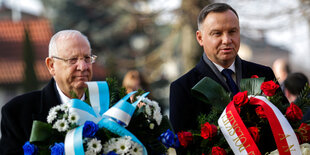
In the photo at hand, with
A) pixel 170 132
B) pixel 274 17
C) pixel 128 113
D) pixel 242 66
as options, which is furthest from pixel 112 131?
pixel 274 17

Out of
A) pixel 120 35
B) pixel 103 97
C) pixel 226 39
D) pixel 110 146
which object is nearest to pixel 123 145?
pixel 110 146

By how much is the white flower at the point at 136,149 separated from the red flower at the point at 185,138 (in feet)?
1.01

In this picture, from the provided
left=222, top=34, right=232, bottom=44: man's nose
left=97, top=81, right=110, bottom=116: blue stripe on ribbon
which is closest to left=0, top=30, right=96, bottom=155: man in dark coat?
left=97, top=81, right=110, bottom=116: blue stripe on ribbon

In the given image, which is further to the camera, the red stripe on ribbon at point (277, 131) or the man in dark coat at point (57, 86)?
the man in dark coat at point (57, 86)

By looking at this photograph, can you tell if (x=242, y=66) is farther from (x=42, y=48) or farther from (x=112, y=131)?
(x=42, y=48)

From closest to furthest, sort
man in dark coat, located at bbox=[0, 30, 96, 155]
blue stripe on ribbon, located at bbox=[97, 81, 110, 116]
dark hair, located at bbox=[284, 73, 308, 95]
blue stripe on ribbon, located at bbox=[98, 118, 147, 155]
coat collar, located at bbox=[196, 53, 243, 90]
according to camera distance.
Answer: blue stripe on ribbon, located at bbox=[98, 118, 147, 155]
blue stripe on ribbon, located at bbox=[97, 81, 110, 116]
coat collar, located at bbox=[196, 53, 243, 90]
man in dark coat, located at bbox=[0, 30, 96, 155]
dark hair, located at bbox=[284, 73, 308, 95]

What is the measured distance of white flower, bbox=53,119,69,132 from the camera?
8.60 ft

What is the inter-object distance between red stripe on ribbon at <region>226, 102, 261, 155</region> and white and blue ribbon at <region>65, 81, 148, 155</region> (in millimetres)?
546

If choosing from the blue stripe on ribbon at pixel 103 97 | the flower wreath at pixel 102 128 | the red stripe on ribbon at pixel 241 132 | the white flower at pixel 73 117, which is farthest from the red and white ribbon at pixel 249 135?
the white flower at pixel 73 117

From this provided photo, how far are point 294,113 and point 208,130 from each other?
528 millimetres

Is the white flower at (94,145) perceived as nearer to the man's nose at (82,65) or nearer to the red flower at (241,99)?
the red flower at (241,99)

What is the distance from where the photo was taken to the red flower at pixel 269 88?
9.45ft

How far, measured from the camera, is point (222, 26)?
3189 millimetres

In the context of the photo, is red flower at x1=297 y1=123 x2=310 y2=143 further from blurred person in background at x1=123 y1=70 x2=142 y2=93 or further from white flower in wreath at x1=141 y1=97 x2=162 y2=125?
blurred person in background at x1=123 y1=70 x2=142 y2=93
